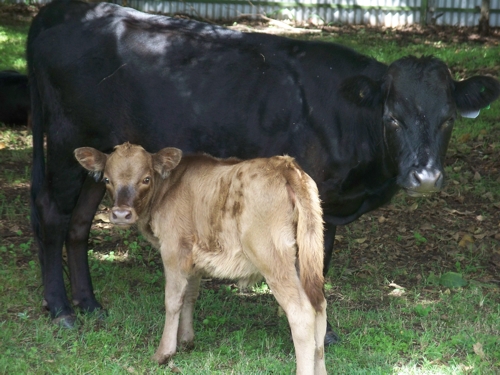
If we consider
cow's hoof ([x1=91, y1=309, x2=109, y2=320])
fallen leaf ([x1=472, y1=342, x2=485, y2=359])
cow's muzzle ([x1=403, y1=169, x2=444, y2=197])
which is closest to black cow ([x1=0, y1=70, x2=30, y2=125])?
cow's hoof ([x1=91, y1=309, x2=109, y2=320])

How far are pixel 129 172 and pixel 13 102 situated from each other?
6.40 meters

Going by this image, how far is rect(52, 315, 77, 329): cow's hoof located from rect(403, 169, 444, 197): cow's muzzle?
3.03 m

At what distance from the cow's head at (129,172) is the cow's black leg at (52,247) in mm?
989

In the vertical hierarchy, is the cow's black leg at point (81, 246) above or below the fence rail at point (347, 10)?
below

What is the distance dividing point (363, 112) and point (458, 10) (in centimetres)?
1330

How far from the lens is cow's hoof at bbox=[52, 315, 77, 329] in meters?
6.32

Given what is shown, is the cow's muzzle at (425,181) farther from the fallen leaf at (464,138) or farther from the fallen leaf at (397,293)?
the fallen leaf at (464,138)

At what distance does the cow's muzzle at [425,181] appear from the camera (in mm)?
5516

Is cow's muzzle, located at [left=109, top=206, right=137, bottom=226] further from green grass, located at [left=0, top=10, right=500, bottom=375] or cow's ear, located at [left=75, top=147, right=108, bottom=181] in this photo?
green grass, located at [left=0, top=10, right=500, bottom=375]

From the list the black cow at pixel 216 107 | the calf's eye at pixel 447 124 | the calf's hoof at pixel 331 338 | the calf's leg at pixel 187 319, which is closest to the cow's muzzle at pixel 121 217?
the calf's leg at pixel 187 319

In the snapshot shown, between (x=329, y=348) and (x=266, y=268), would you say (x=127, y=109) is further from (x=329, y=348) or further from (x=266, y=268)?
(x=329, y=348)

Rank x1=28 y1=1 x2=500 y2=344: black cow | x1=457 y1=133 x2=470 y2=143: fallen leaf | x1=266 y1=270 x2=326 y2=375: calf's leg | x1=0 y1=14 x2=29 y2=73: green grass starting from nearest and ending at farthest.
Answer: x1=266 y1=270 x2=326 y2=375: calf's leg, x1=28 y1=1 x2=500 y2=344: black cow, x1=457 y1=133 x2=470 y2=143: fallen leaf, x1=0 y1=14 x2=29 y2=73: green grass

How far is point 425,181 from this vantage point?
552cm

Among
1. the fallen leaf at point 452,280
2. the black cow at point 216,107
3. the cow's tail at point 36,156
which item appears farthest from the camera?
the fallen leaf at point 452,280
